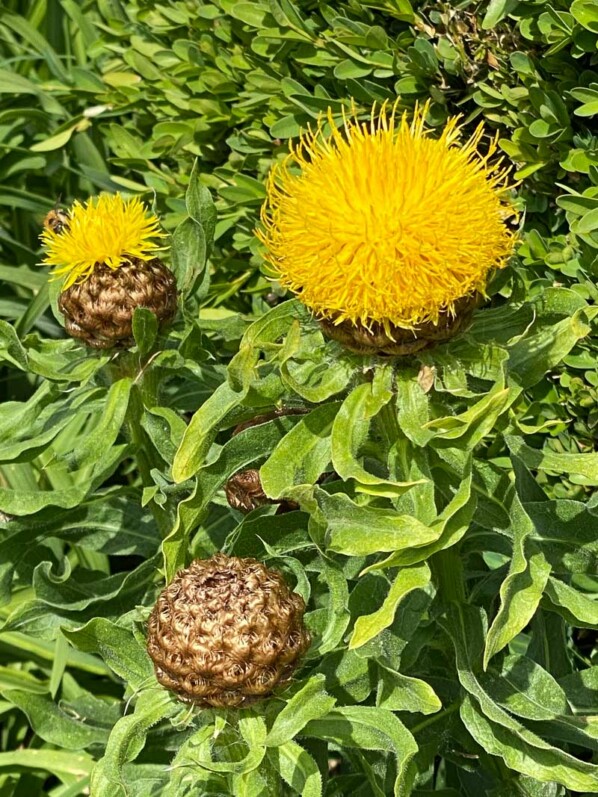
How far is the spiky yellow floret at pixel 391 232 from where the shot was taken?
158cm

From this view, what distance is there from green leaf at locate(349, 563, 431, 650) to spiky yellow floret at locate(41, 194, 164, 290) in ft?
2.81

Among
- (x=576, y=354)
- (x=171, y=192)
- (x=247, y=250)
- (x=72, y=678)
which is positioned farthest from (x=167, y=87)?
(x=72, y=678)

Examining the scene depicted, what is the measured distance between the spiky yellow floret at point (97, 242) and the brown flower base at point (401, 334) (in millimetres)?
558

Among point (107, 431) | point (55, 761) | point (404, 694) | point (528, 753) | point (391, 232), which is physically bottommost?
point (55, 761)

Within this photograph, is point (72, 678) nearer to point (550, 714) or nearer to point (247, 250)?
point (247, 250)

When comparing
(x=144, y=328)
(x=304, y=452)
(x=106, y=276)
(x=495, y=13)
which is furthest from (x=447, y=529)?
(x=495, y=13)

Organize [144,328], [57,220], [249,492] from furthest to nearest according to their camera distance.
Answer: [57,220], [249,492], [144,328]

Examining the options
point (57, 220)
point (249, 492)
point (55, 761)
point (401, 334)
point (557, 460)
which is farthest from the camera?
point (55, 761)

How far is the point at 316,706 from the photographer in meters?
1.65

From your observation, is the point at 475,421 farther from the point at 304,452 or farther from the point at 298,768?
the point at 298,768

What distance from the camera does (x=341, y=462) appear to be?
1613 mm

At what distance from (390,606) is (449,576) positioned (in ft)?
1.24

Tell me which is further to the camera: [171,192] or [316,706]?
[171,192]

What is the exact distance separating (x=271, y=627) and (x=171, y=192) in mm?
1820
